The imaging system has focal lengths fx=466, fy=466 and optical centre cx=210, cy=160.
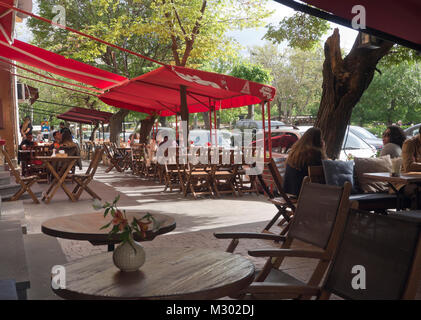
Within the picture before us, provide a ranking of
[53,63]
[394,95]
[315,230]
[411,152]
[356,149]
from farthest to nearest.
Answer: [394,95]
[356,149]
[53,63]
[411,152]
[315,230]

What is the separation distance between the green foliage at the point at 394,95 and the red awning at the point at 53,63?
1200 inches

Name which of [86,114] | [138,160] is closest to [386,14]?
[138,160]

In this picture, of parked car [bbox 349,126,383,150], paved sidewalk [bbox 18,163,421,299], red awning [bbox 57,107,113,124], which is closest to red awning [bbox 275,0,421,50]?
paved sidewalk [bbox 18,163,421,299]

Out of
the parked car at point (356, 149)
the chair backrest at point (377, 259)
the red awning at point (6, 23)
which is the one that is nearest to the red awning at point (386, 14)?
the chair backrest at point (377, 259)

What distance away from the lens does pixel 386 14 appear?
12.6 ft

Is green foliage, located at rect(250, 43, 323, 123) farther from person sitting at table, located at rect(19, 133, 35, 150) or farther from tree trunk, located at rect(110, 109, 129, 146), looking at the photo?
person sitting at table, located at rect(19, 133, 35, 150)

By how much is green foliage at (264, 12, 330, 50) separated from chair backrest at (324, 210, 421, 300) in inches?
380

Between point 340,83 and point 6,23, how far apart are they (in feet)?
20.5

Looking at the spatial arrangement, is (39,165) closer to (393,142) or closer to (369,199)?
(393,142)

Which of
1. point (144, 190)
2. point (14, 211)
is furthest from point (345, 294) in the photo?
point (144, 190)

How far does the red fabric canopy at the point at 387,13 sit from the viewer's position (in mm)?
3734

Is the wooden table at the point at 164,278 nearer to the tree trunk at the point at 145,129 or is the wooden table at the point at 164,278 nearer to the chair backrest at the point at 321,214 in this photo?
the chair backrest at the point at 321,214

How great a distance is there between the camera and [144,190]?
12.1m
